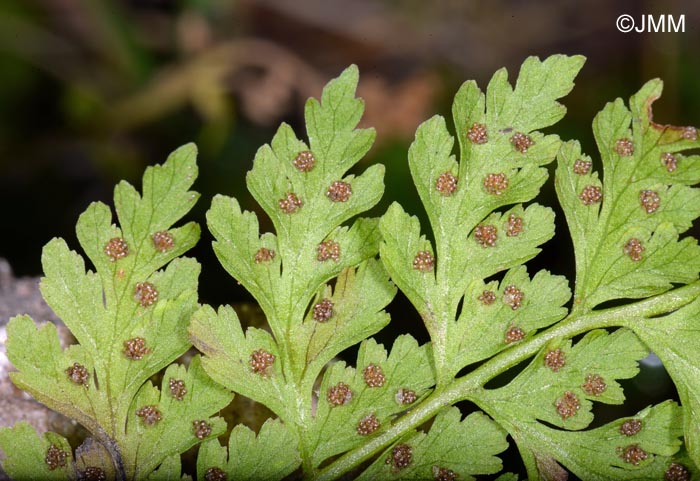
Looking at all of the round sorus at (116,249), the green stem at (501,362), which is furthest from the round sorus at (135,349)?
the green stem at (501,362)

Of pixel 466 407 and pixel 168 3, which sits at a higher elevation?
pixel 168 3

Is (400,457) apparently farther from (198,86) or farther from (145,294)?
(198,86)

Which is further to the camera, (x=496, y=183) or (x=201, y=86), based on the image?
(x=201, y=86)

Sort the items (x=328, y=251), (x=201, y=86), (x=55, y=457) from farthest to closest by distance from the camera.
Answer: (x=201, y=86), (x=328, y=251), (x=55, y=457)

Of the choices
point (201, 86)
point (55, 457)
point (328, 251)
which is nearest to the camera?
point (55, 457)

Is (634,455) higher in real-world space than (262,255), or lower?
lower

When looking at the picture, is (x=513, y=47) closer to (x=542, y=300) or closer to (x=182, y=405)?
(x=542, y=300)

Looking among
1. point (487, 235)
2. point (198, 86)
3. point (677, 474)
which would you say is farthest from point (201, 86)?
point (677, 474)

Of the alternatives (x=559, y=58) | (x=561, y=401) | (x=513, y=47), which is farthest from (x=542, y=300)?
(x=513, y=47)
